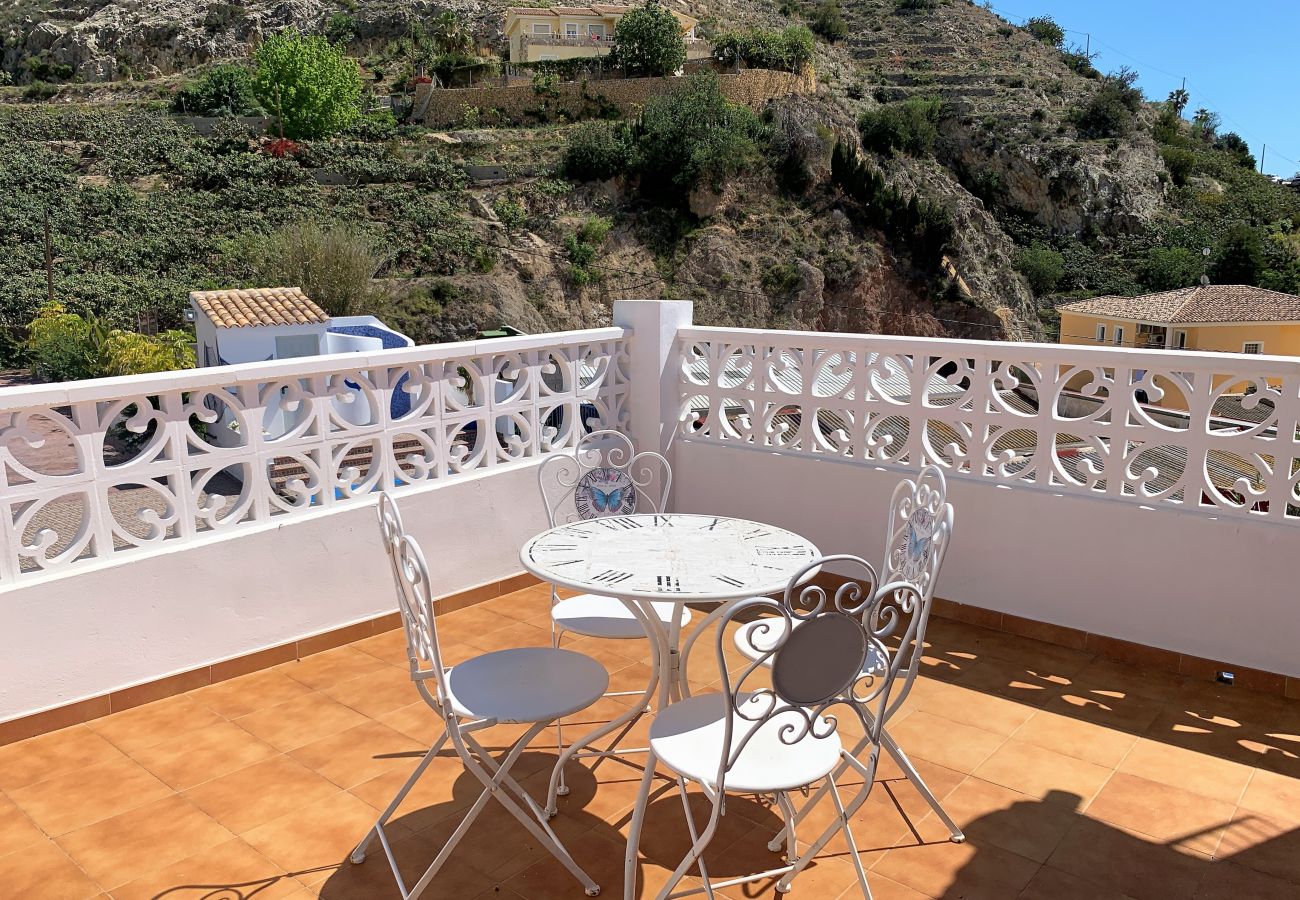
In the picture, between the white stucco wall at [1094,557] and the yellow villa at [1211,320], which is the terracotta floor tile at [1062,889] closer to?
the white stucco wall at [1094,557]

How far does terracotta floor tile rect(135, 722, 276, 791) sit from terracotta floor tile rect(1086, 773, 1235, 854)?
2408 millimetres

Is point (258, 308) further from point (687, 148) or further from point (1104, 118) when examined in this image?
point (1104, 118)

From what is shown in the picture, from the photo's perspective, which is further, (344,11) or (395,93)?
(344,11)

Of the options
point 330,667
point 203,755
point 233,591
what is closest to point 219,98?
point 233,591

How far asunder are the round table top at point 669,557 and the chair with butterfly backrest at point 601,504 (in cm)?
15

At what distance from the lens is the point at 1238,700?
120 inches

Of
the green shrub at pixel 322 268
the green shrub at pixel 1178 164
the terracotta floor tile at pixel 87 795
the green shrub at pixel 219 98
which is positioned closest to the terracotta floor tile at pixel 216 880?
the terracotta floor tile at pixel 87 795

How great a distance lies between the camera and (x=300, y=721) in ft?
9.60

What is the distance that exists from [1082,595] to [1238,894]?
1.49 metres

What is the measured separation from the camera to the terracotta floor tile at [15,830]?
7.39ft

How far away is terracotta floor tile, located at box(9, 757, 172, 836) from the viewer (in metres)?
2.37

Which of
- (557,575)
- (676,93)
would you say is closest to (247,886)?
(557,575)

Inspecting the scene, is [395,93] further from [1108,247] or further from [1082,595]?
[1082,595]

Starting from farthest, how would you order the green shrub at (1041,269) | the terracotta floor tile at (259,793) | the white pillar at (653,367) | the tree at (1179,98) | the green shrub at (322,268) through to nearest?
the tree at (1179,98) < the green shrub at (1041,269) < the green shrub at (322,268) < the white pillar at (653,367) < the terracotta floor tile at (259,793)
